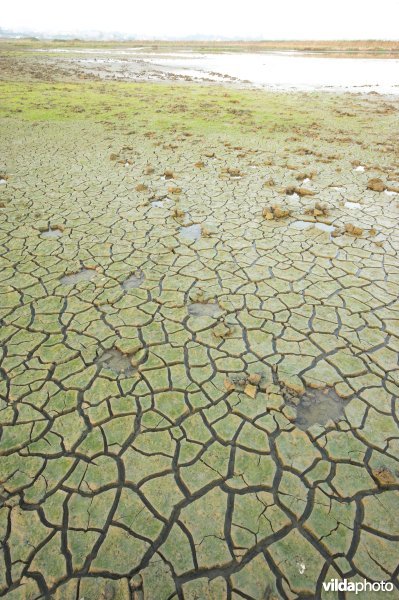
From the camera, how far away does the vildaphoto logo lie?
1750mm

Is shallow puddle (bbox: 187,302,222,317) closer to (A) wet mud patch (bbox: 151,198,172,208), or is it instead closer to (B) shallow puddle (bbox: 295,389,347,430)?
(B) shallow puddle (bbox: 295,389,347,430)

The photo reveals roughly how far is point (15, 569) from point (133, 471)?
738mm

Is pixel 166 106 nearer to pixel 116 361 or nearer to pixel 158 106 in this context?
pixel 158 106

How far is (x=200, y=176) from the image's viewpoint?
734cm

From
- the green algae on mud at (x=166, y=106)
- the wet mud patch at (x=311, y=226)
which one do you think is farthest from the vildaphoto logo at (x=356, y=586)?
the green algae on mud at (x=166, y=106)

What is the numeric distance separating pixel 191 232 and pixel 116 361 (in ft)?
8.79

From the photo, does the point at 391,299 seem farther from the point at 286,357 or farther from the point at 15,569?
the point at 15,569

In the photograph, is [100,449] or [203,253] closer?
[100,449]

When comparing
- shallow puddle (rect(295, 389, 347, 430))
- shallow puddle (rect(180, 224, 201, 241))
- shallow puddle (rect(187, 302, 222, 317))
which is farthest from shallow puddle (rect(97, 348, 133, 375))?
shallow puddle (rect(180, 224, 201, 241))

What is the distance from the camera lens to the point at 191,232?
5.18 metres

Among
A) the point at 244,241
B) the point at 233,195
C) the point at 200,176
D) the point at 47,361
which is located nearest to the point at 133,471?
the point at 47,361

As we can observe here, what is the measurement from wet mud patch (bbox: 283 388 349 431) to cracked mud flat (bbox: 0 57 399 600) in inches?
0.5

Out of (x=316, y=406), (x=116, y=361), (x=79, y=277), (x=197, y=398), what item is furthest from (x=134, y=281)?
(x=316, y=406)

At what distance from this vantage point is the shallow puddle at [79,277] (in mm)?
4055
